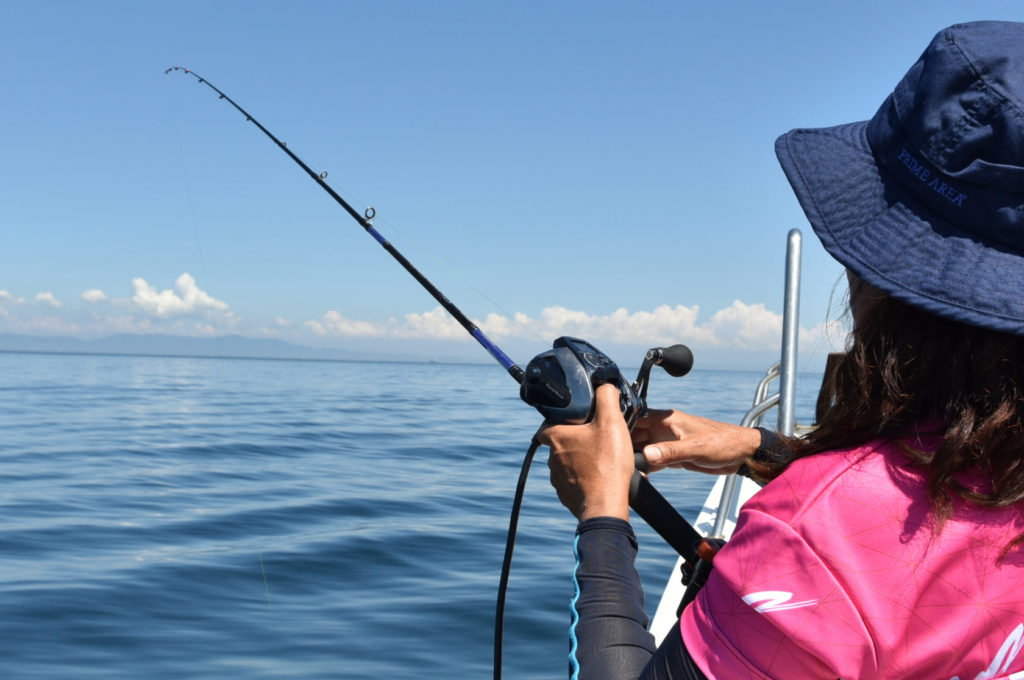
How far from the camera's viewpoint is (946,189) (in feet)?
3.22

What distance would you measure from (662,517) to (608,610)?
10.8 inches

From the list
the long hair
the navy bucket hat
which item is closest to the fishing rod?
the long hair

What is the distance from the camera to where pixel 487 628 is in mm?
4766

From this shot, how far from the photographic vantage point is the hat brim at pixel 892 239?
3.09 feet

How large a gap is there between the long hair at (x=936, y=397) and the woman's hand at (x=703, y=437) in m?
0.76

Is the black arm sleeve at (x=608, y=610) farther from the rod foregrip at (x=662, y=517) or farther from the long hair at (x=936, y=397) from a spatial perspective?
the long hair at (x=936, y=397)

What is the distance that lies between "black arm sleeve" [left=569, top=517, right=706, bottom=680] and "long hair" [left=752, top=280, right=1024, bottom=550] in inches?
11.8

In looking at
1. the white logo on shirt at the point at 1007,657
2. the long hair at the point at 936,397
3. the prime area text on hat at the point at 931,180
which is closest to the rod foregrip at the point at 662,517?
the long hair at the point at 936,397

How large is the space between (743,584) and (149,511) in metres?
6.99

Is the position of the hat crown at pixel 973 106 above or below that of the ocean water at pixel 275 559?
above

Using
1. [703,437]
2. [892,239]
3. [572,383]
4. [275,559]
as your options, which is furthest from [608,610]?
[275,559]

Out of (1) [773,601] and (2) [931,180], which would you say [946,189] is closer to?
(2) [931,180]

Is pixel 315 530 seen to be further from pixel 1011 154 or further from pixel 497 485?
pixel 1011 154

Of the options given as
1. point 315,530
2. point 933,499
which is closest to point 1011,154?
point 933,499
